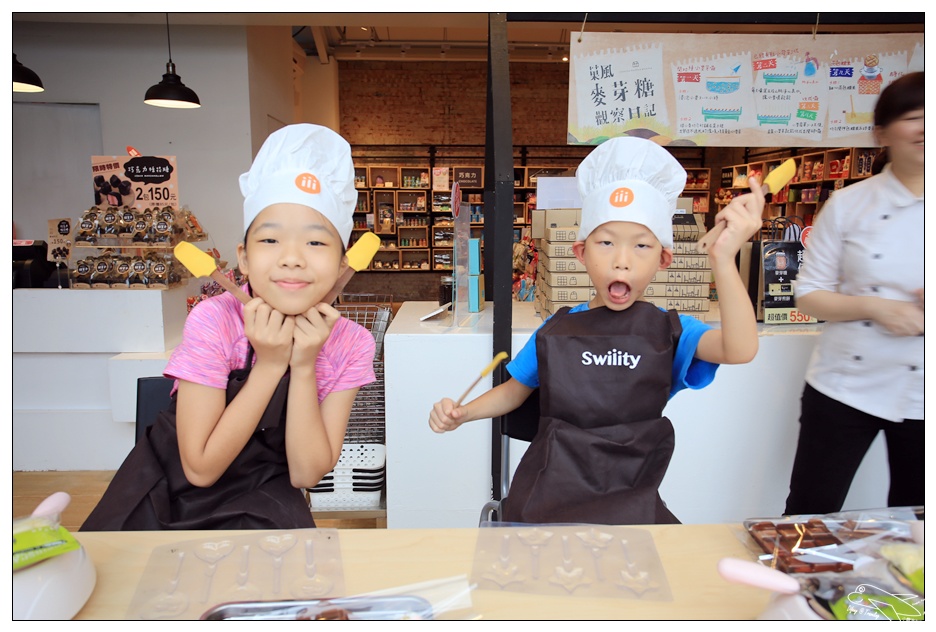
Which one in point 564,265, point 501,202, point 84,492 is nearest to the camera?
point 501,202

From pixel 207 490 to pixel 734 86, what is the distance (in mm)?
2511

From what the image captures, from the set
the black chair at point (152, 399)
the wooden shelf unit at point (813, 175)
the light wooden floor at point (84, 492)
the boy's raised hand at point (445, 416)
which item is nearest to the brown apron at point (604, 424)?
the boy's raised hand at point (445, 416)

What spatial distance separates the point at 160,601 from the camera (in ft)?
2.77

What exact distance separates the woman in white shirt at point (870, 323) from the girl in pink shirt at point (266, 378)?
121 centimetres

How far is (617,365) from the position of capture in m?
1.27

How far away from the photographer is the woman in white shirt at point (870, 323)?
4.90ft

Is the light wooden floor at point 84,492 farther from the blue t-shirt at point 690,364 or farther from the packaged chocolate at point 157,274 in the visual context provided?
the blue t-shirt at point 690,364

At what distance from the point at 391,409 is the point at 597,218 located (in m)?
1.34

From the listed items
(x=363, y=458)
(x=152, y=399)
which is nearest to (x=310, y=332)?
(x=152, y=399)

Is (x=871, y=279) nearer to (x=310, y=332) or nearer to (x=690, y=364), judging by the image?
(x=690, y=364)
